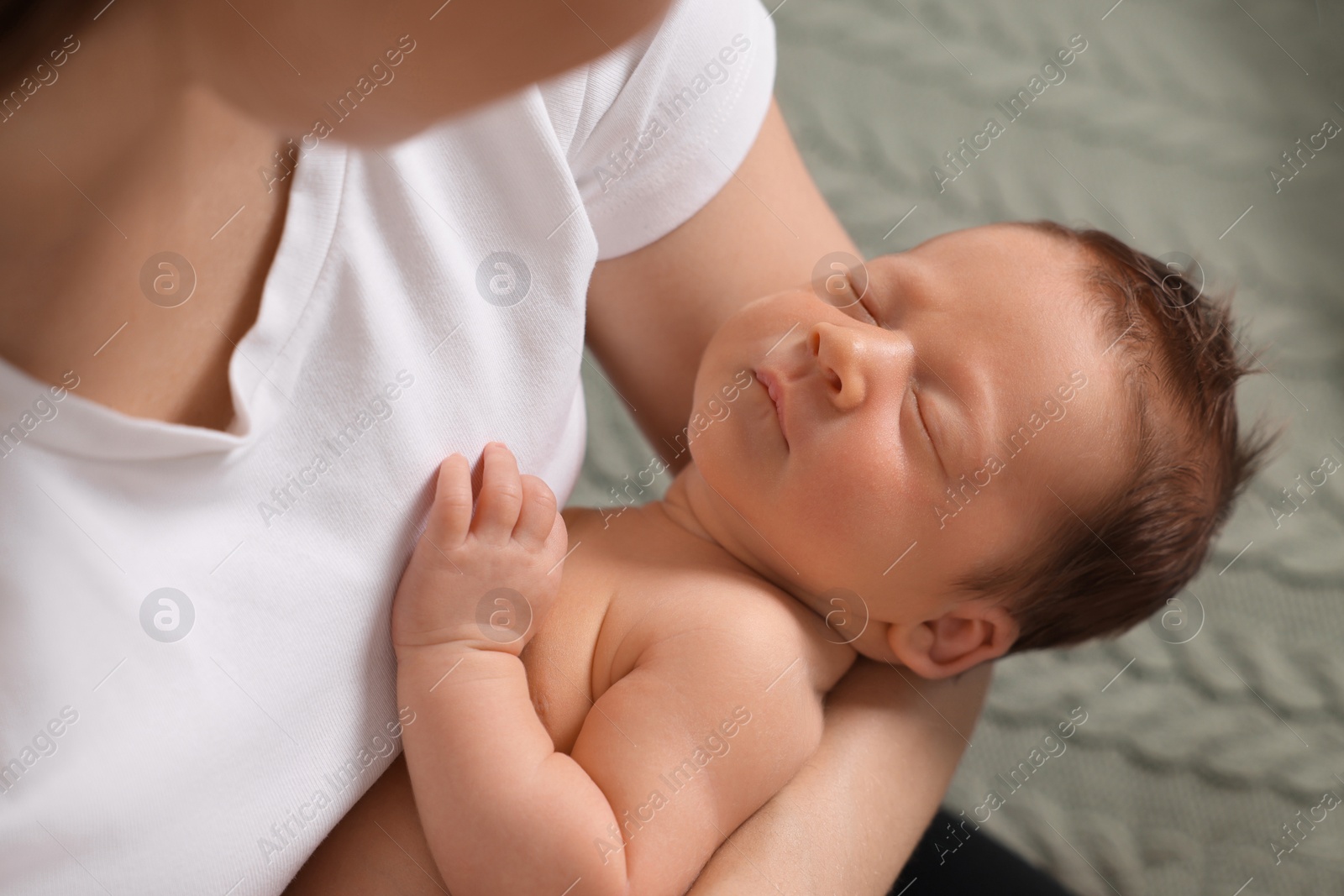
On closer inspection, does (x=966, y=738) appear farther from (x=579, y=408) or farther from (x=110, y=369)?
(x=110, y=369)

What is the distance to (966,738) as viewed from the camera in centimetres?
80

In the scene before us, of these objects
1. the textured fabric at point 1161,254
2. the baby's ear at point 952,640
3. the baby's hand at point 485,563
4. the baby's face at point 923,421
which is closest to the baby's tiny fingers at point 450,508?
the baby's hand at point 485,563

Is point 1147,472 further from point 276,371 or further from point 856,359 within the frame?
point 276,371

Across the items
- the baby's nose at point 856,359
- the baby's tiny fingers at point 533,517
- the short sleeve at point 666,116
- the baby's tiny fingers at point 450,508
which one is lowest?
the baby's nose at point 856,359

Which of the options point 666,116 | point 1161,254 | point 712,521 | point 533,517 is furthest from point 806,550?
point 1161,254

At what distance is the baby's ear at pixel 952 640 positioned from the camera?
0.76m

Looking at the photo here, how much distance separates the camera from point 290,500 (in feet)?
1.75

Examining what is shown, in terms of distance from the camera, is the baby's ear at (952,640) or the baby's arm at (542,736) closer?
the baby's arm at (542,736)

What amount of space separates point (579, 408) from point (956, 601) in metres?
0.33

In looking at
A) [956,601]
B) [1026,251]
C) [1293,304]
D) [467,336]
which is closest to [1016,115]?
[1293,304]

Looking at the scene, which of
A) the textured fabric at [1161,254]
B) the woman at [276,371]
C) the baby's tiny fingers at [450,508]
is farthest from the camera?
the textured fabric at [1161,254]

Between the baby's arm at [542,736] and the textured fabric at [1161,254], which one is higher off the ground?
the baby's arm at [542,736]

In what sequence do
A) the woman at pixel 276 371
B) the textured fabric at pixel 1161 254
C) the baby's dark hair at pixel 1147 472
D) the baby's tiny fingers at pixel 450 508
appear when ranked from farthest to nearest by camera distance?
the textured fabric at pixel 1161 254, the baby's dark hair at pixel 1147 472, the baby's tiny fingers at pixel 450 508, the woman at pixel 276 371

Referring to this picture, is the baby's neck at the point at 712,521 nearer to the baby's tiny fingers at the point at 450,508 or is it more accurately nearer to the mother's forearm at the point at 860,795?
the mother's forearm at the point at 860,795
